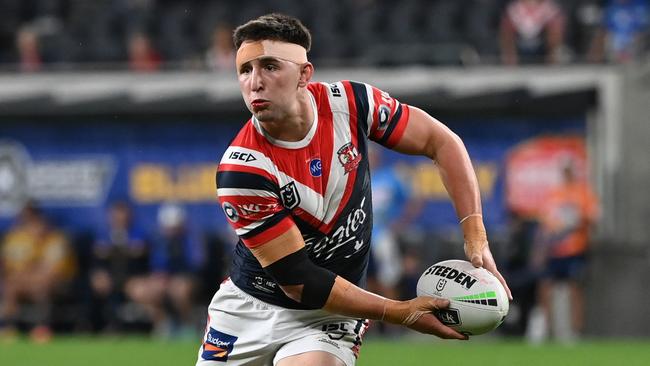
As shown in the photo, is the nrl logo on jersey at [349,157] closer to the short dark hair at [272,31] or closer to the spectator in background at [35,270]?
the short dark hair at [272,31]

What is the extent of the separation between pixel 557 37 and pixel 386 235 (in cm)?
337

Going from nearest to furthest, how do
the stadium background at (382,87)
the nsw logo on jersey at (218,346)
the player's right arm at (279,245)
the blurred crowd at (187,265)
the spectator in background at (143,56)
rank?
the player's right arm at (279,245) < the nsw logo on jersey at (218,346) < the blurred crowd at (187,265) < the stadium background at (382,87) < the spectator in background at (143,56)

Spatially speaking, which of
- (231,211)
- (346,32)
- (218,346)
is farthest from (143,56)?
(231,211)

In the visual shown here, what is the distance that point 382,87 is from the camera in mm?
15406

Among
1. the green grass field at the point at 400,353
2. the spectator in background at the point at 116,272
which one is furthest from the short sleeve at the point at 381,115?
the spectator in background at the point at 116,272

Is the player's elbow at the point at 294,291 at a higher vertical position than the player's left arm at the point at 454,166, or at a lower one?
lower

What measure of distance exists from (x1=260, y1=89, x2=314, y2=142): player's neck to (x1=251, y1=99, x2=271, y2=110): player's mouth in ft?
0.41

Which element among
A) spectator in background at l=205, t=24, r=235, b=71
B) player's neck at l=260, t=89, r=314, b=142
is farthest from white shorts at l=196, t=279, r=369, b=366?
spectator in background at l=205, t=24, r=235, b=71

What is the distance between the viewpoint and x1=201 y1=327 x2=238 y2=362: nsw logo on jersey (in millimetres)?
5805

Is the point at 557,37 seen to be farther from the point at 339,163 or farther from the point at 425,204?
the point at 339,163

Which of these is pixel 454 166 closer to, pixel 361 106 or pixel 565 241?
pixel 361 106

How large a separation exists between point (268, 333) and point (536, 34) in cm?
1059

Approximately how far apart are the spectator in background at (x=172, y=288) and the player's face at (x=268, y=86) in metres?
9.58

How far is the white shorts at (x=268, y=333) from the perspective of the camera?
18.6 ft
